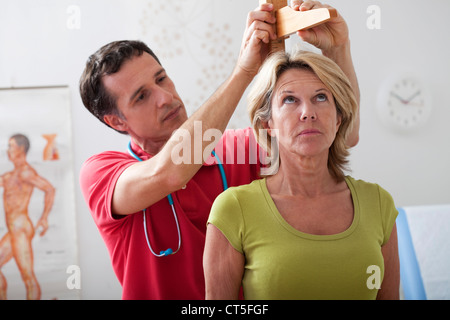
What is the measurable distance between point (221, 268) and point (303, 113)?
389 millimetres

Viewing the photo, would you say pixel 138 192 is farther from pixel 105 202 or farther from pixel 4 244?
pixel 4 244

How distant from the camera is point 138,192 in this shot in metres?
1.22

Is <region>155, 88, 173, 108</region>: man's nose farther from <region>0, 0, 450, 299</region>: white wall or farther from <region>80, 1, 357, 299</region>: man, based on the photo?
<region>0, 0, 450, 299</region>: white wall

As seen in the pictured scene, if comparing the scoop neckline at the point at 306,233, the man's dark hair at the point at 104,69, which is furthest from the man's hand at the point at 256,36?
the man's dark hair at the point at 104,69

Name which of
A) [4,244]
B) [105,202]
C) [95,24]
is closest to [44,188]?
[4,244]

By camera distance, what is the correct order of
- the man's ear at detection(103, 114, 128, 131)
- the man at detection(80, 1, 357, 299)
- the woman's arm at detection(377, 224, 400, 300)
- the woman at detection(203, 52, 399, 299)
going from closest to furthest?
the woman at detection(203, 52, 399, 299) < the woman's arm at detection(377, 224, 400, 300) < the man at detection(80, 1, 357, 299) < the man's ear at detection(103, 114, 128, 131)

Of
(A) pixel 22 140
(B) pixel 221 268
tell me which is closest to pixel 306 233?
(B) pixel 221 268

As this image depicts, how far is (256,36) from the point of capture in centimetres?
107

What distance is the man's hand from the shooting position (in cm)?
106

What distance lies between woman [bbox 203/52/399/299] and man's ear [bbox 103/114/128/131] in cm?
47

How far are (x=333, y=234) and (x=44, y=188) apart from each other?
2.50 meters

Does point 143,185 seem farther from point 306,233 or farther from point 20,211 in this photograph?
point 20,211

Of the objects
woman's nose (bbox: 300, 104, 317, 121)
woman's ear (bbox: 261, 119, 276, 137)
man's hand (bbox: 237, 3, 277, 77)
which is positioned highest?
man's hand (bbox: 237, 3, 277, 77)

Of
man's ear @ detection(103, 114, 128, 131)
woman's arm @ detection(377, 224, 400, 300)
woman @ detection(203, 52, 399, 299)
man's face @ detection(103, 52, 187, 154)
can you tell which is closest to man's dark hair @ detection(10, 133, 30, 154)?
man's ear @ detection(103, 114, 128, 131)
